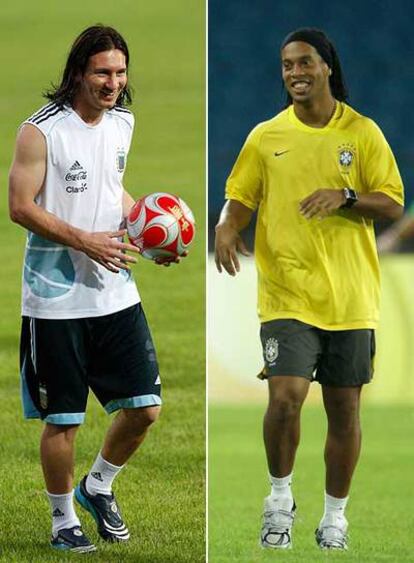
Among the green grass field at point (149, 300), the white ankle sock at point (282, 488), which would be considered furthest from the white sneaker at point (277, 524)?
the green grass field at point (149, 300)

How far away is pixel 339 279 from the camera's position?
4695mm

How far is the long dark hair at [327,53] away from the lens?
4.67m

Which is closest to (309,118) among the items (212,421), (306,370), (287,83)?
(287,83)

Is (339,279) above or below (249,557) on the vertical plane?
above

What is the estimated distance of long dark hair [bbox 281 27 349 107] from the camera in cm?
467

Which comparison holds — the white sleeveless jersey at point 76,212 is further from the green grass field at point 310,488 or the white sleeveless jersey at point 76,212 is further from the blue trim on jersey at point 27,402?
the green grass field at point 310,488

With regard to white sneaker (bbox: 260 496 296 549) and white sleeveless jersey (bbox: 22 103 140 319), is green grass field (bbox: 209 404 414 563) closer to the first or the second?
white sneaker (bbox: 260 496 296 549)

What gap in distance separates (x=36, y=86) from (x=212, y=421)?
436cm

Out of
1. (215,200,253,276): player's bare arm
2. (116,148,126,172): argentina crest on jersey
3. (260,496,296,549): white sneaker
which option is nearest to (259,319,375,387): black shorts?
(215,200,253,276): player's bare arm

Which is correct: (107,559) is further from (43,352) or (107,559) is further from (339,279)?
(339,279)

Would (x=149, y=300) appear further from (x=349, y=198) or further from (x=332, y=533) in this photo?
(x=349, y=198)

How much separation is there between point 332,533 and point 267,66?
6.44ft

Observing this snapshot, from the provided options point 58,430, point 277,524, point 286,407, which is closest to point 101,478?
point 58,430

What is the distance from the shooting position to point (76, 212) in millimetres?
4535
